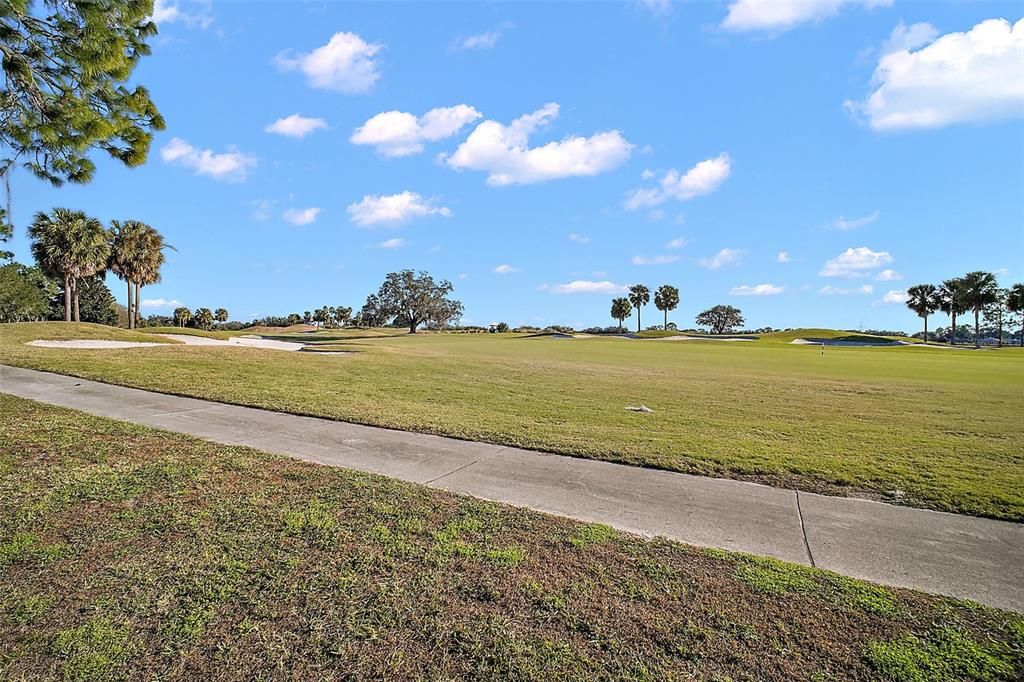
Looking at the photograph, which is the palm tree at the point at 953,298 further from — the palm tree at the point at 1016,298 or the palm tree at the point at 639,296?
the palm tree at the point at 639,296

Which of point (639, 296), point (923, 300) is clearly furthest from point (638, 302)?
point (923, 300)

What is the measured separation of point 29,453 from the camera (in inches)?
211

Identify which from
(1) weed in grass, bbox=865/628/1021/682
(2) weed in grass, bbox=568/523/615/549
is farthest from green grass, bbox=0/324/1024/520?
(1) weed in grass, bbox=865/628/1021/682

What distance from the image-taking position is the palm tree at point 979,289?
6150cm

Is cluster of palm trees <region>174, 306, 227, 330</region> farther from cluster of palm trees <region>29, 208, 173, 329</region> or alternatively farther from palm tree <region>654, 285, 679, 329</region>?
palm tree <region>654, 285, 679, 329</region>

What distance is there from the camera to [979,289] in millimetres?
62219

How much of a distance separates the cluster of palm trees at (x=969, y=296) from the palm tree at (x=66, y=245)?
91.1 meters

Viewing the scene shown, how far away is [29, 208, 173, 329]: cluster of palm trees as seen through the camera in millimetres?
36250

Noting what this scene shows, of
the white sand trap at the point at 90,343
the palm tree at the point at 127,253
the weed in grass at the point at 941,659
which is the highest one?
the palm tree at the point at 127,253

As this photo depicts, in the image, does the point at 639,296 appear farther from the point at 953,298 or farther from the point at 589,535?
the point at 589,535

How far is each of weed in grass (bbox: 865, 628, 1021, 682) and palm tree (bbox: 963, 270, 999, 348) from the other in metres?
79.7

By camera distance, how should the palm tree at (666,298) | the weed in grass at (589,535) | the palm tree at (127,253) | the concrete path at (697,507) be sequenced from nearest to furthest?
the concrete path at (697,507) → the weed in grass at (589,535) → the palm tree at (127,253) → the palm tree at (666,298)

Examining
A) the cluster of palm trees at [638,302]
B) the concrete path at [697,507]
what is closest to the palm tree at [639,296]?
the cluster of palm trees at [638,302]

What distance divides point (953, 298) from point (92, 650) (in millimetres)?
91287
